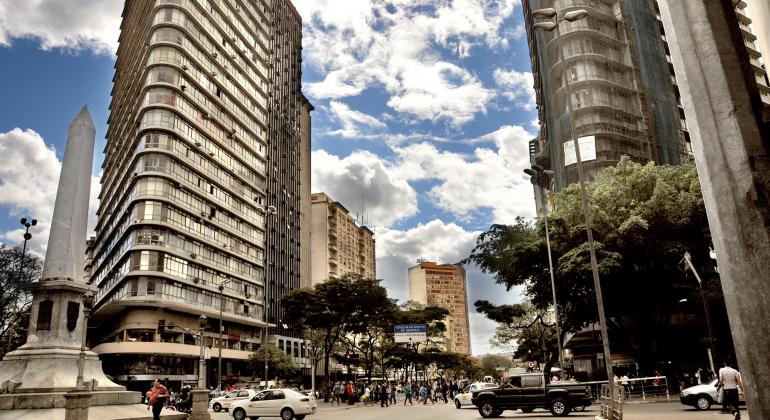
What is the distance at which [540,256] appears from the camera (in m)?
34.1

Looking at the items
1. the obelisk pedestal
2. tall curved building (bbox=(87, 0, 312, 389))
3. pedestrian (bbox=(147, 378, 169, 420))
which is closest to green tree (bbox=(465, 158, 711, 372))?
pedestrian (bbox=(147, 378, 169, 420))

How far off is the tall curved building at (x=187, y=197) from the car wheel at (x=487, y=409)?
77.5 feet

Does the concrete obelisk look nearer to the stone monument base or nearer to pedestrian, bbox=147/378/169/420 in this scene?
the stone monument base

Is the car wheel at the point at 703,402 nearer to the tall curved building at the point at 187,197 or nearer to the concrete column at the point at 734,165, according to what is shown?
the concrete column at the point at 734,165

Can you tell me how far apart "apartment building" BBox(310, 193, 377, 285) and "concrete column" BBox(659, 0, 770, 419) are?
97.9 m

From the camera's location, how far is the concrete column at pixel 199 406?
19594 millimetres

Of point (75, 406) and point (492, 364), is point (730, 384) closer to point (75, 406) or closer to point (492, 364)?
point (75, 406)

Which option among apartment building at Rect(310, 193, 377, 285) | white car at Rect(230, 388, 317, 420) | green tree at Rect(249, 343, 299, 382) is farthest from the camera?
apartment building at Rect(310, 193, 377, 285)

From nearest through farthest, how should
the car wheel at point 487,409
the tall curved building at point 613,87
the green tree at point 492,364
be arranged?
1. the car wheel at point 487,409
2. the tall curved building at point 613,87
3. the green tree at point 492,364

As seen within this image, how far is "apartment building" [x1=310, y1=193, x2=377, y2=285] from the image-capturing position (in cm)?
10600

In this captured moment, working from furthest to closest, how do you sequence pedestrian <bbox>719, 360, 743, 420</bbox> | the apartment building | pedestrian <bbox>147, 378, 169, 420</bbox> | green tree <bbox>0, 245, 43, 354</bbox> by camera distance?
1. the apartment building
2. green tree <bbox>0, 245, 43, 354</bbox>
3. pedestrian <bbox>147, 378, 169, 420</bbox>
4. pedestrian <bbox>719, 360, 743, 420</bbox>

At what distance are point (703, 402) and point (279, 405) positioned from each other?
55.8ft

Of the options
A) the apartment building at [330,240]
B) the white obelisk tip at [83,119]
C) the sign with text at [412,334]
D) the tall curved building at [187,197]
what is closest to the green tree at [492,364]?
the apartment building at [330,240]

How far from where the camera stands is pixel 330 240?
10812 cm
